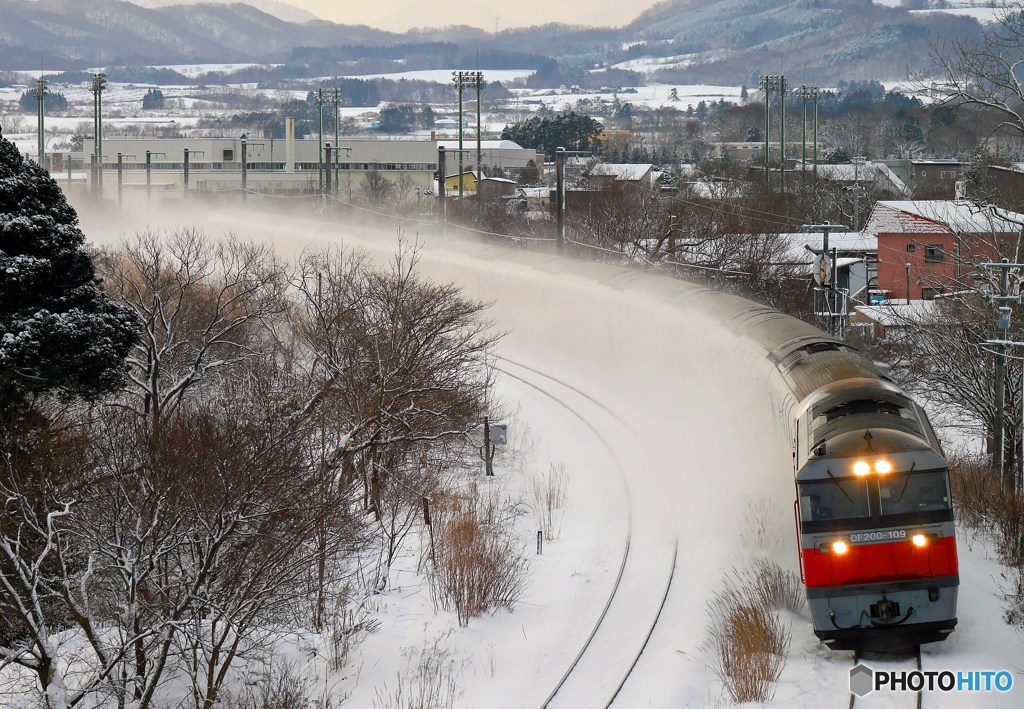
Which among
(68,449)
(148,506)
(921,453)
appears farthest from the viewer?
(68,449)

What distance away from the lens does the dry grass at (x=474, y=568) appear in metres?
15.8

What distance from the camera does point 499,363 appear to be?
111 feet

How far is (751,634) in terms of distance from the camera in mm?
12656

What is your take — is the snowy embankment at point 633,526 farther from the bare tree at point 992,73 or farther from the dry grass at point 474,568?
the bare tree at point 992,73

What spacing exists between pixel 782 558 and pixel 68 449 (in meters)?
11.3

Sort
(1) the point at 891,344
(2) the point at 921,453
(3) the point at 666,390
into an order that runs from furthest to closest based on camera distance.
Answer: (1) the point at 891,344, (3) the point at 666,390, (2) the point at 921,453

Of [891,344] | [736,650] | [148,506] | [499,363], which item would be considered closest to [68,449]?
[148,506]

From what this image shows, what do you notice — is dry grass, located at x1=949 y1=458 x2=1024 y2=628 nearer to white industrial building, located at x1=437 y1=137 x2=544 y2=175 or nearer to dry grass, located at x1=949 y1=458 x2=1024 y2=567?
dry grass, located at x1=949 y1=458 x2=1024 y2=567

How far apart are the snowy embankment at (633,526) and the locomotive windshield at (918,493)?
2032 mm

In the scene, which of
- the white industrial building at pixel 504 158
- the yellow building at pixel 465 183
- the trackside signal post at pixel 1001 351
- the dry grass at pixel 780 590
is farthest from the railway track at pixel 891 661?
the white industrial building at pixel 504 158

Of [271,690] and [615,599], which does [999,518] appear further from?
[271,690]

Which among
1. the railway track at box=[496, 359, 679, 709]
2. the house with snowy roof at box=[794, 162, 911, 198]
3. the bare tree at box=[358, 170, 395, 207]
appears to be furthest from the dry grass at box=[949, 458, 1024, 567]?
the house with snowy roof at box=[794, 162, 911, 198]

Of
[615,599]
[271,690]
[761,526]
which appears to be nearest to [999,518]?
[761,526]

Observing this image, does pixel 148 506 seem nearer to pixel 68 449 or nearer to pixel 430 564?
pixel 68 449
